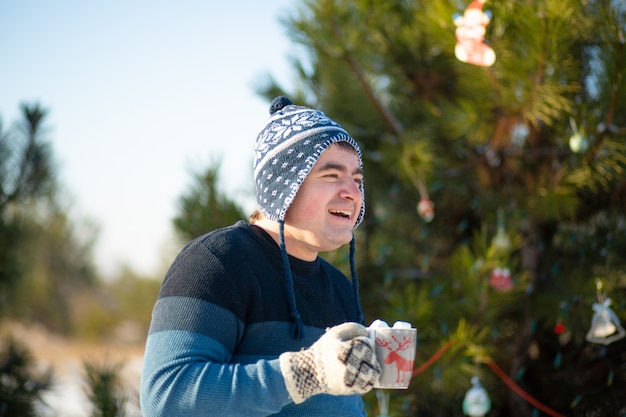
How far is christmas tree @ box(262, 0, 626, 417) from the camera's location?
2.66 meters

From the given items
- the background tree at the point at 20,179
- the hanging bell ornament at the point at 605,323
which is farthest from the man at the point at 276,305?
the background tree at the point at 20,179

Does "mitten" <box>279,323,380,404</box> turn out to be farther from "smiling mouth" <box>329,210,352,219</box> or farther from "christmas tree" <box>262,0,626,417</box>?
"christmas tree" <box>262,0,626,417</box>

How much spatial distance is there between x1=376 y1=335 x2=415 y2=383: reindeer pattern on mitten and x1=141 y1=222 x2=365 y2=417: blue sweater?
0.20 m

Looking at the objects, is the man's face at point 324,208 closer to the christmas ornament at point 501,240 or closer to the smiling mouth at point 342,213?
the smiling mouth at point 342,213

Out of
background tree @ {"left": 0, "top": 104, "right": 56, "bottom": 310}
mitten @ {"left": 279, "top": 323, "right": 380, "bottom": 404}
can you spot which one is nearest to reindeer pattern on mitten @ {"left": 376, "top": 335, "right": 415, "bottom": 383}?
mitten @ {"left": 279, "top": 323, "right": 380, "bottom": 404}

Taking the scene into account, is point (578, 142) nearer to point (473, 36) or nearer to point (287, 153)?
point (473, 36)

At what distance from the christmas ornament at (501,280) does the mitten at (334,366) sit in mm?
1720

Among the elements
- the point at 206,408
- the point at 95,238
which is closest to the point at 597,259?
the point at 206,408

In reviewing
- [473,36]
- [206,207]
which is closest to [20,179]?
[206,207]

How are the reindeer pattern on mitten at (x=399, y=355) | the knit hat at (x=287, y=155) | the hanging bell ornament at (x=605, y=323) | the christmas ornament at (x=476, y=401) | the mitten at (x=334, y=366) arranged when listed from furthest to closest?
the christmas ornament at (x=476, y=401), the hanging bell ornament at (x=605, y=323), the knit hat at (x=287, y=155), the reindeer pattern on mitten at (x=399, y=355), the mitten at (x=334, y=366)

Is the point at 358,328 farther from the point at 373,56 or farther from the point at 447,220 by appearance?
the point at 447,220

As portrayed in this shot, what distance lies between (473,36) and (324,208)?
5.05ft

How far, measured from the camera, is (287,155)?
4.78ft

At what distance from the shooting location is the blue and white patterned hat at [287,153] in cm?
143
